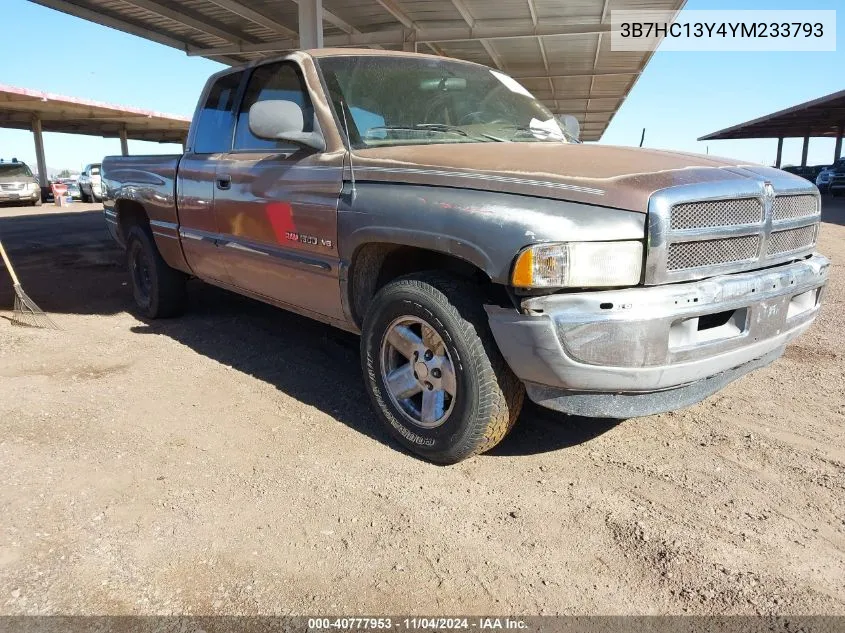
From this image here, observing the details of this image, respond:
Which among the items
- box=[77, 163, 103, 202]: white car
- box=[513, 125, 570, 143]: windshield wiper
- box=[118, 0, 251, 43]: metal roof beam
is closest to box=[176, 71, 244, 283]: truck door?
box=[513, 125, 570, 143]: windshield wiper

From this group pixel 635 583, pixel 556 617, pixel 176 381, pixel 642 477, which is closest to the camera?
pixel 556 617

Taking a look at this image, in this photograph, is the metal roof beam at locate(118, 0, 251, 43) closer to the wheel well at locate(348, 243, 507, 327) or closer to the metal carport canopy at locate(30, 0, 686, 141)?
the metal carport canopy at locate(30, 0, 686, 141)

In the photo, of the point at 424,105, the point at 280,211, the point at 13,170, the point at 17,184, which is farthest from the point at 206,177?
the point at 13,170

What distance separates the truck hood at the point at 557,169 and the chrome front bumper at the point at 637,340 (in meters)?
0.39

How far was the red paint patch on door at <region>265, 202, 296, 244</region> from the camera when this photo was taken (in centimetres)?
352

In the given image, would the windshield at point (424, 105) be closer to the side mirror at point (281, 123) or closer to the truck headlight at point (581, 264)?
the side mirror at point (281, 123)

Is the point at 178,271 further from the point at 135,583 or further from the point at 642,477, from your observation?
the point at 642,477

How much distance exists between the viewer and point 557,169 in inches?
98.4

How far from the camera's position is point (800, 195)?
292 centimetres

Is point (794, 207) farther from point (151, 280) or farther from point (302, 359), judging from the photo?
point (151, 280)

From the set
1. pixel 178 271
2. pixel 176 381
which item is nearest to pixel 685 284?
pixel 176 381

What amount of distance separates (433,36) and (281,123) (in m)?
11.3

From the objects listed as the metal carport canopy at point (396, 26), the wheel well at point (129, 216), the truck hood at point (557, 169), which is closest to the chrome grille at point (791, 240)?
the truck hood at point (557, 169)

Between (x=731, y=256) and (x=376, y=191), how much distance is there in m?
1.58
